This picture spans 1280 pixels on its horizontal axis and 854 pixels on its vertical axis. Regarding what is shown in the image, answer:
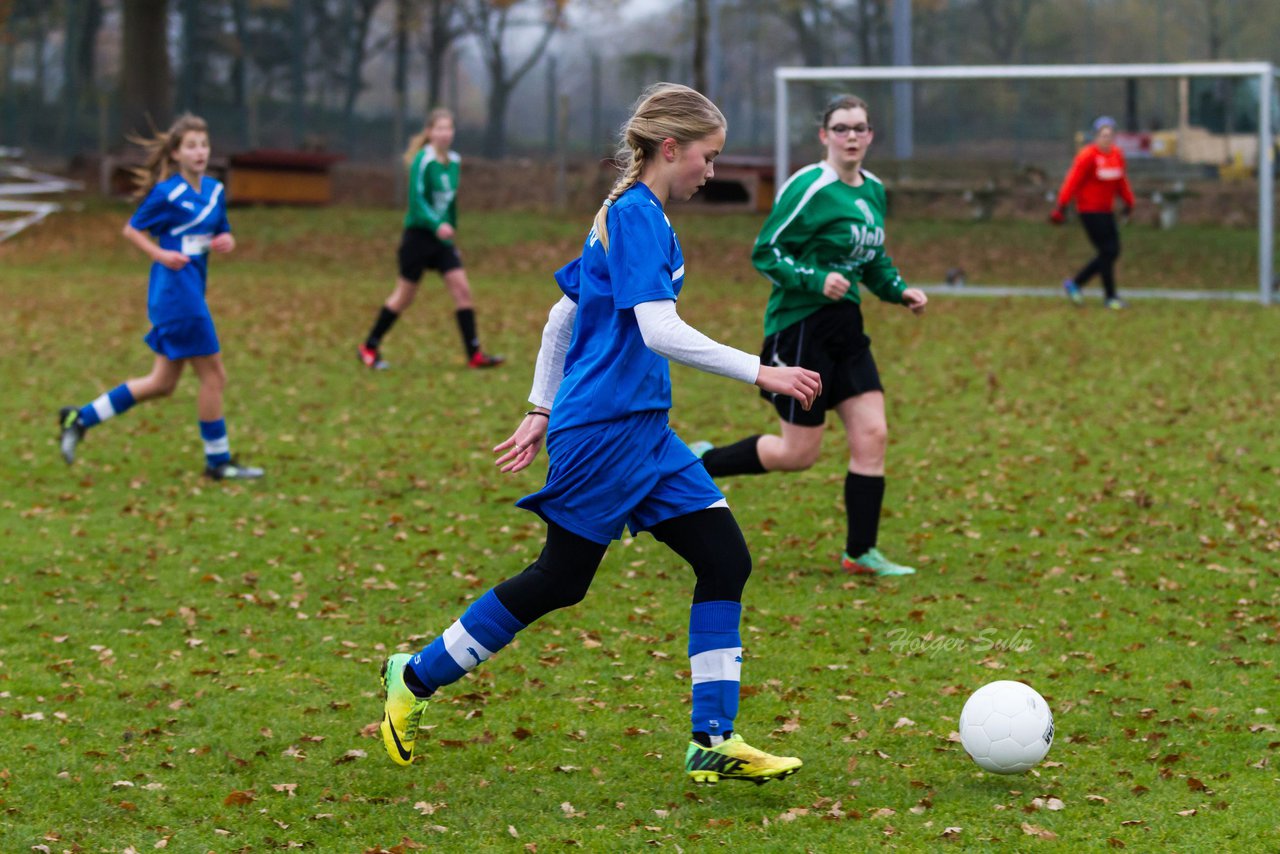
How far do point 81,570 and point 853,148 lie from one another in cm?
399

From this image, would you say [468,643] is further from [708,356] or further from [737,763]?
[708,356]

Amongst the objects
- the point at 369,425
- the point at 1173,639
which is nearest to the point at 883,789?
the point at 1173,639

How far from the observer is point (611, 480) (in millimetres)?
4246

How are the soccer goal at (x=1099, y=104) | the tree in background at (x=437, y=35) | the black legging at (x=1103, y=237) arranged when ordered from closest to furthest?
the black legging at (x=1103, y=237) < the soccer goal at (x=1099, y=104) < the tree in background at (x=437, y=35)

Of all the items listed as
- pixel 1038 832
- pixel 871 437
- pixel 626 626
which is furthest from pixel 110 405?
pixel 1038 832

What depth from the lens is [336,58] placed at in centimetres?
3784

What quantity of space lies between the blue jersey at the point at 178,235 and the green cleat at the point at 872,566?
3944 millimetres

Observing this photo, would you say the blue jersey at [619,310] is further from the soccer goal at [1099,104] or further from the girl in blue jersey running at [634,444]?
the soccer goal at [1099,104]

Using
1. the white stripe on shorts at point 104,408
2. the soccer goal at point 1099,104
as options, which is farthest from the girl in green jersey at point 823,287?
the soccer goal at point 1099,104

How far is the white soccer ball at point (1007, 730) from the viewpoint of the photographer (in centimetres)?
438

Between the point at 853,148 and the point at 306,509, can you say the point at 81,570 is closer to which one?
the point at 306,509

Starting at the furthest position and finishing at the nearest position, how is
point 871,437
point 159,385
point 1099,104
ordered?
1. point 1099,104
2. point 159,385
3. point 871,437

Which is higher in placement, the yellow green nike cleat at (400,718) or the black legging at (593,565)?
the black legging at (593,565)

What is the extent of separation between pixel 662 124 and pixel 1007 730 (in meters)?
1.98
